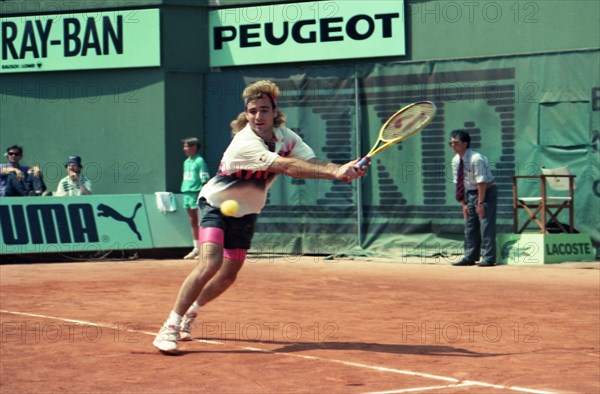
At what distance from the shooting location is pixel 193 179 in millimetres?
16609

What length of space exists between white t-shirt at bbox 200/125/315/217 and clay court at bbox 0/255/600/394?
111cm

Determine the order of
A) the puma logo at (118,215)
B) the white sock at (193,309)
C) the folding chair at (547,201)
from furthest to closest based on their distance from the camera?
1. the puma logo at (118,215)
2. the folding chair at (547,201)
3. the white sock at (193,309)

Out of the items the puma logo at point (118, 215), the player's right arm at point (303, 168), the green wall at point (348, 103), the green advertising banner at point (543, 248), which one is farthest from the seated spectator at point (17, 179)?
the player's right arm at point (303, 168)

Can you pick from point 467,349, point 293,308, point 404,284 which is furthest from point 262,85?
point 404,284

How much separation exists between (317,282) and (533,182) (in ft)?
14.7

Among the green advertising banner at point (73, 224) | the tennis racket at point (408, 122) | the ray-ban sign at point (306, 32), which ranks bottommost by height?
the green advertising banner at point (73, 224)

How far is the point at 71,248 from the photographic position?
16.2 metres

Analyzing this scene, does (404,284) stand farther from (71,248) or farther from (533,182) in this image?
(71,248)

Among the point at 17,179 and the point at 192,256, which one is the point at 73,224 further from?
the point at 192,256

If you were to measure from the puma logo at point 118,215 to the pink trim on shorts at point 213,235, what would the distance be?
9.05 metres

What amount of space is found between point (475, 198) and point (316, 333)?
273 inches

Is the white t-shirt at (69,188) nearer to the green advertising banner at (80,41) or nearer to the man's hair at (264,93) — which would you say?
the green advertising banner at (80,41)

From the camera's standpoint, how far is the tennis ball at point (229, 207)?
7.64 metres

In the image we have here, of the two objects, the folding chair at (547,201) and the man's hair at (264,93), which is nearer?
the man's hair at (264,93)
